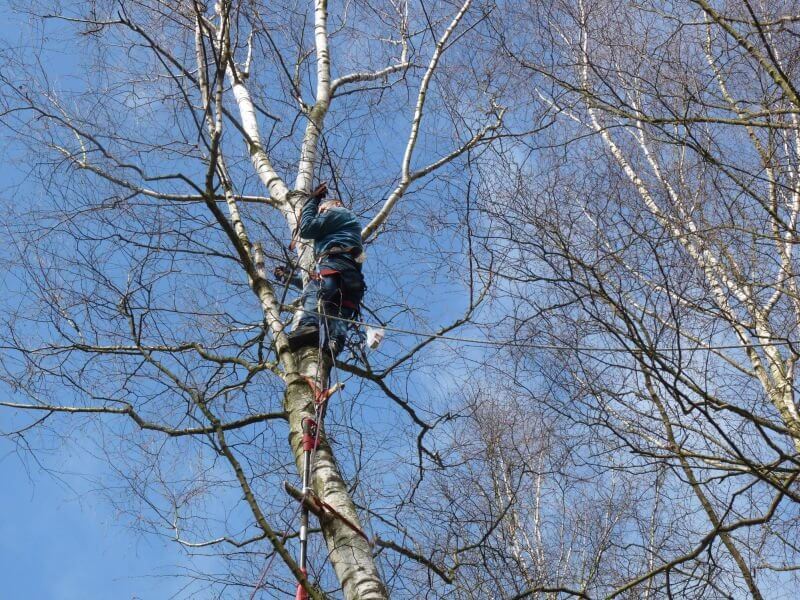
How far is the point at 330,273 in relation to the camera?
5191 millimetres

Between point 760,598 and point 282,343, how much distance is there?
9.03 ft

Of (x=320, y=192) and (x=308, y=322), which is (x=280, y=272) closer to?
(x=320, y=192)

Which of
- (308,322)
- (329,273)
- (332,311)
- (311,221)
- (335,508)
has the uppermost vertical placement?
(311,221)

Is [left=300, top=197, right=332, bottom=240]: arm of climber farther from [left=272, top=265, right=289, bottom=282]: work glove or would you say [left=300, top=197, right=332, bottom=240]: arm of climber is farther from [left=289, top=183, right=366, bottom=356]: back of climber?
[left=272, top=265, right=289, bottom=282]: work glove

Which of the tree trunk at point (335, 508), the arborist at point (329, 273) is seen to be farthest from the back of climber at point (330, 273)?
the tree trunk at point (335, 508)

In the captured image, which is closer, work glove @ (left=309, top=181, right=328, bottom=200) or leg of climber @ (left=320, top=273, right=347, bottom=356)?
leg of climber @ (left=320, top=273, right=347, bottom=356)

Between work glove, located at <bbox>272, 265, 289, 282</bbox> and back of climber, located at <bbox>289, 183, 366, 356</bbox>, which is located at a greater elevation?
work glove, located at <bbox>272, 265, 289, 282</bbox>

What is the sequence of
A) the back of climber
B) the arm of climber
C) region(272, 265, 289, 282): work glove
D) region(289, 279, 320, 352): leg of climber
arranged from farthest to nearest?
region(272, 265, 289, 282): work glove, the arm of climber, the back of climber, region(289, 279, 320, 352): leg of climber

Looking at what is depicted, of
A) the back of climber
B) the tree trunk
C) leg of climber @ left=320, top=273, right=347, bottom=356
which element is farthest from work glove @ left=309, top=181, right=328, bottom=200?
the tree trunk

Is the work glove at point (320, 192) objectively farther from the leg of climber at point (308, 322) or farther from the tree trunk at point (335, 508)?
the tree trunk at point (335, 508)

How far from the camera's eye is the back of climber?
475 centimetres

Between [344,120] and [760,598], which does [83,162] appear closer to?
[344,120]

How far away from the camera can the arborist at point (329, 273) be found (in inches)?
186

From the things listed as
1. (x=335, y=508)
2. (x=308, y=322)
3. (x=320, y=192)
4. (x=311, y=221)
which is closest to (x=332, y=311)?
(x=308, y=322)
